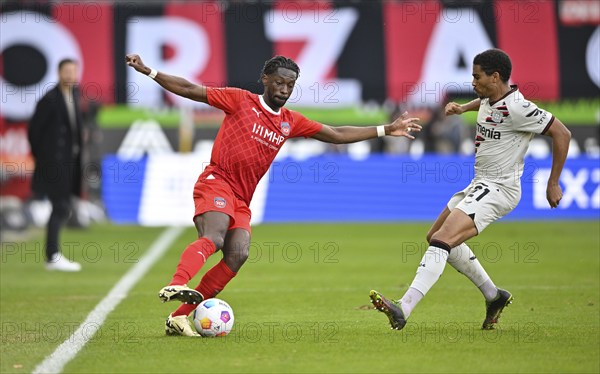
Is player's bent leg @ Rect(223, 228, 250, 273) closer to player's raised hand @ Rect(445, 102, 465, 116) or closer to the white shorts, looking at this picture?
the white shorts

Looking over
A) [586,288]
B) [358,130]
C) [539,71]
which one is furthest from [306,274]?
[539,71]

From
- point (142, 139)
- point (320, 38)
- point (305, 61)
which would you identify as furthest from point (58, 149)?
point (320, 38)

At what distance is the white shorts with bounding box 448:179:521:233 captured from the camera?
333 inches

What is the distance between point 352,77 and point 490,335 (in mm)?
18675

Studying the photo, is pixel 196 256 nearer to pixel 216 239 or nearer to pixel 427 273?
pixel 216 239

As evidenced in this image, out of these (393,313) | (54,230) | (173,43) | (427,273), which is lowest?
(54,230)

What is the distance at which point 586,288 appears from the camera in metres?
11.5

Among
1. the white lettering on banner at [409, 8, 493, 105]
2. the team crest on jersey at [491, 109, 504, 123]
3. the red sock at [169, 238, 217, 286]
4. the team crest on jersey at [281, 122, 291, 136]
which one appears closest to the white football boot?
the red sock at [169, 238, 217, 286]

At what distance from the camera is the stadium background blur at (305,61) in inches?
1009

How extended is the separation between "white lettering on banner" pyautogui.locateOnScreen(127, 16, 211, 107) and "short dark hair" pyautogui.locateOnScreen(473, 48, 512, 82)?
721 inches

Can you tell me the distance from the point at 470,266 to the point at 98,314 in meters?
3.33

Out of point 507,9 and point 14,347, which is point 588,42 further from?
point 14,347

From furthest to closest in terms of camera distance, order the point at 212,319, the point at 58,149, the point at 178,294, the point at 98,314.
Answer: the point at 58,149 → the point at 98,314 → the point at 212,319 → the point at 178,294

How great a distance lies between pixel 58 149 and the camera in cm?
1462
